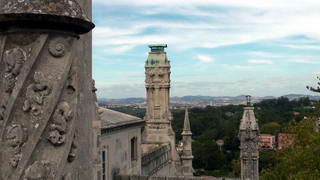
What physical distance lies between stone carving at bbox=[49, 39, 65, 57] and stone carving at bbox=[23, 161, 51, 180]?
0.48 metres

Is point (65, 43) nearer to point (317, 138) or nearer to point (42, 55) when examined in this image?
point (42, 55)

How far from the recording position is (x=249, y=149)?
17.9 metres

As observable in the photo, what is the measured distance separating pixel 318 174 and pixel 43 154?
17085 mm

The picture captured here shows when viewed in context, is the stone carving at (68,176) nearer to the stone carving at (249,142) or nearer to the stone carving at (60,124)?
the stone carving at (60,124)

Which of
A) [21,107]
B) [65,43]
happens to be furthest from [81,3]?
[21,107]

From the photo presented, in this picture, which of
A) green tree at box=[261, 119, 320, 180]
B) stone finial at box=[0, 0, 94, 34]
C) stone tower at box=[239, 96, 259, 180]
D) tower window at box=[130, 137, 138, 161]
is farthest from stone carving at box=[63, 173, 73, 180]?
tower window at box=[130, 137, 138, 161]

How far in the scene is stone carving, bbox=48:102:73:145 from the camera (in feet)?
7.17

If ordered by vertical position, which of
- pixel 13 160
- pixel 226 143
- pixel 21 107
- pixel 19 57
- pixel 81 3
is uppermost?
pixel 81 3

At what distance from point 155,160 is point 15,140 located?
2208 cm

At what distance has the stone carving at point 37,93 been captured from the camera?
2162mm

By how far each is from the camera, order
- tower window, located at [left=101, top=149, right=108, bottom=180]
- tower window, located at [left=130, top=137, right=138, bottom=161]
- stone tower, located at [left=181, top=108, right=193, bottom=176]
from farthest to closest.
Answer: stone tower, located at [left=181, top=108, right=193, bottom=176], tower window, located at [left=130, top=137, right=138, bottom=161], tower window, located at [left=101, top=149, right=108, bottom=180]

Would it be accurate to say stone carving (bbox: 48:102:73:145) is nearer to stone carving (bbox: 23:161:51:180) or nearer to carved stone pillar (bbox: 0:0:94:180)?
carved stone pillar (bbox: 0:0:94:180)

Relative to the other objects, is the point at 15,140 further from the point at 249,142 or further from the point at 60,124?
the point at 249,142

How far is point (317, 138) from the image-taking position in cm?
2050
